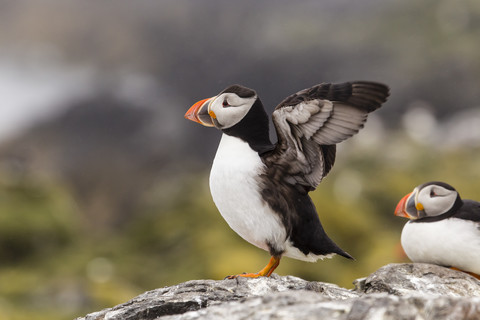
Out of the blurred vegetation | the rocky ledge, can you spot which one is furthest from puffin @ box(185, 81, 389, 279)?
the blurred vegetation

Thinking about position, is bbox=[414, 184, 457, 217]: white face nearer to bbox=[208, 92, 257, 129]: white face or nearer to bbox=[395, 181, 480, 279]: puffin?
bbox=[395, 181, 480, 279]: puffin

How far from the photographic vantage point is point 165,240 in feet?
39.0

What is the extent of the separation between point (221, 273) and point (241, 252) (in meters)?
0.70

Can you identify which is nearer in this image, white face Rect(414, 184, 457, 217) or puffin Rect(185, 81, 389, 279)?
puffin Rect(185, 81, 389, 279)

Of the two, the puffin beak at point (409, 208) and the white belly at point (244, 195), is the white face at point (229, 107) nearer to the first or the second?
the white belly at point (244, 195)

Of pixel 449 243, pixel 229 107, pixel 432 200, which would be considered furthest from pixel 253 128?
pixel 449 243

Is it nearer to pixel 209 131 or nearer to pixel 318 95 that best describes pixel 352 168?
pixel 209 131

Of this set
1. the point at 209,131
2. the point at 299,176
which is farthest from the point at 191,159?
the point at 299,176

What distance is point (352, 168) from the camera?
1522 cm

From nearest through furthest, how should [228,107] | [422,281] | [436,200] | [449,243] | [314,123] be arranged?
[314,123]
[228,107]
[422,281]
[449,243]
[436,200]

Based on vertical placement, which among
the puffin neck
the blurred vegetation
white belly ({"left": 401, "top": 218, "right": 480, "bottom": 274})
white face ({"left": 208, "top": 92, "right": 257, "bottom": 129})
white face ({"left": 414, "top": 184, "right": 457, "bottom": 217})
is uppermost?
the blurred vegetation

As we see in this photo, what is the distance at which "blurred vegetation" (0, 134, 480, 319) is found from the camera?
851 cm

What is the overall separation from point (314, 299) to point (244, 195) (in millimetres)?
952

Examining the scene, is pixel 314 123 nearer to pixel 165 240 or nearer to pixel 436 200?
pixel 436 200
